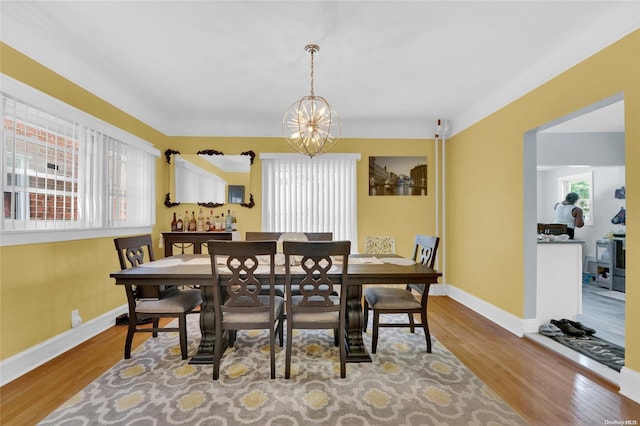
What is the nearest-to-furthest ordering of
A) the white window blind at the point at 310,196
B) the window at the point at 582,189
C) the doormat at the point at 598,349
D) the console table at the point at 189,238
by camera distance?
1. the doormat at the point at 598,349
2. the console table at the point at 189,238
3. the white window blind at the point at 310,196
4. the window at the point at 582,189

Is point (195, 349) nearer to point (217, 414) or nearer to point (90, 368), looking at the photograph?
point (90, 368)

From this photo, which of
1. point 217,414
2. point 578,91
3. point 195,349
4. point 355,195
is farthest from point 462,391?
point 355,195

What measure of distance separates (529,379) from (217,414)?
2.23 meters

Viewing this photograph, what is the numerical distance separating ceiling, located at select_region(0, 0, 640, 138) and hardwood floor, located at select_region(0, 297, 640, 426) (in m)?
2.51

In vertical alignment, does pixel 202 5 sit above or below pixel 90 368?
above

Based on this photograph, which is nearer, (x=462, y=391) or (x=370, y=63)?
(x=462, y=391)

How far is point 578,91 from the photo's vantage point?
254 centimetres

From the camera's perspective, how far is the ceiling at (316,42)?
2.22m

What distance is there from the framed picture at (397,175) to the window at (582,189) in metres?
4.11

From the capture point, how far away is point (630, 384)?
2057mm

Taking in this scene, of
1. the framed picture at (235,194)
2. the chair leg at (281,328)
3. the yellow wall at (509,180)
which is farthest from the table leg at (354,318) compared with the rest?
the framed picture at (235,194)

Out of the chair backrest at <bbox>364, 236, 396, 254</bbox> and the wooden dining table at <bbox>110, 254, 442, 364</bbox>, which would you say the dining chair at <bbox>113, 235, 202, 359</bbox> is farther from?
the chair backrest at <bbox>364, 236, 396, 254</bbox>

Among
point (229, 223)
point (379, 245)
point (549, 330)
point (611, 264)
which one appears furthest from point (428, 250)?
point (611, 264)

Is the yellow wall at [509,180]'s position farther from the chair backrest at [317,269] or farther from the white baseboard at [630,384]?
the chair backrest at [317,269]
